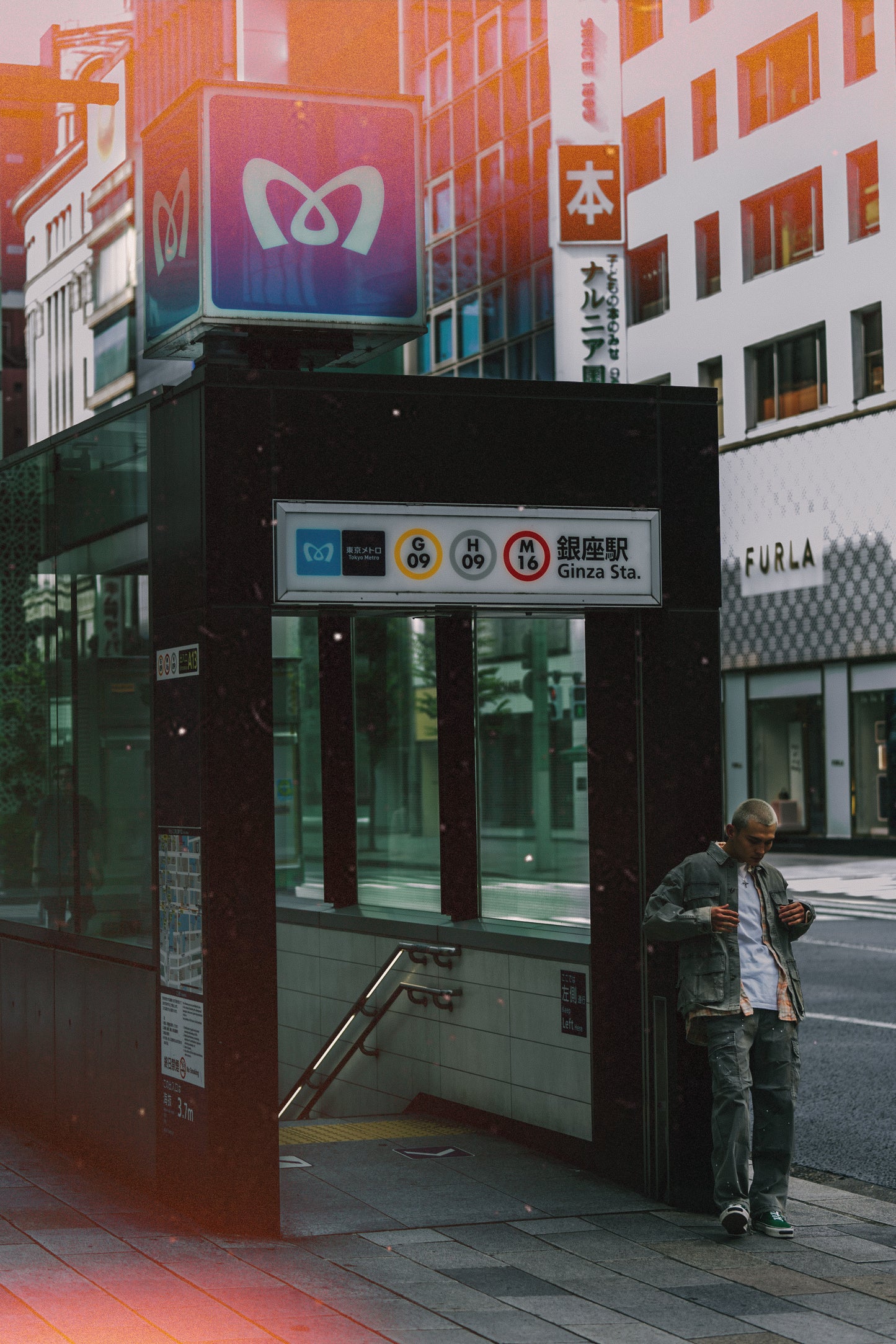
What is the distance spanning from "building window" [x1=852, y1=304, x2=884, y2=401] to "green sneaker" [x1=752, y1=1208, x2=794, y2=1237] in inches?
1103

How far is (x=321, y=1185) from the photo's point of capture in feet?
25.1

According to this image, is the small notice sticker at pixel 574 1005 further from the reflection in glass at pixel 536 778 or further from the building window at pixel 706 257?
the building window at pixel 706 257

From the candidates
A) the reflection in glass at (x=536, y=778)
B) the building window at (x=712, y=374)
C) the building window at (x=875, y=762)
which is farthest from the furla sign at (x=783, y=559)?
the reflection in glass at (x=536, y=778)

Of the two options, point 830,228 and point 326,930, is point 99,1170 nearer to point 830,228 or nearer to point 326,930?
point 326,930

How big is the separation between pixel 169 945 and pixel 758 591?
3058 cm

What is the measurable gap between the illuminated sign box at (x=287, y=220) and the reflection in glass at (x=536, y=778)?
5.99 ft

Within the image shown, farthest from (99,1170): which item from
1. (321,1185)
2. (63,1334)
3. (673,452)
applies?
(673,452)

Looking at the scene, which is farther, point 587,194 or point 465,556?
point 587,194

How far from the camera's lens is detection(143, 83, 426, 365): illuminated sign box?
7602 mm

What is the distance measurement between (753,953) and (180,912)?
238 centimetres

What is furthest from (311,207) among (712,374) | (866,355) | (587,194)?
(712,374)

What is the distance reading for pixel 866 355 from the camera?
110ft

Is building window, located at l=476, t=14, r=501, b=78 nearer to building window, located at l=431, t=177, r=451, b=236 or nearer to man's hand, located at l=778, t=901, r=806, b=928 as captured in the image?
building window, located at l=431, t=177, r=451, b=236

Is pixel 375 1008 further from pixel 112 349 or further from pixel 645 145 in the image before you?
pixel 112 349
